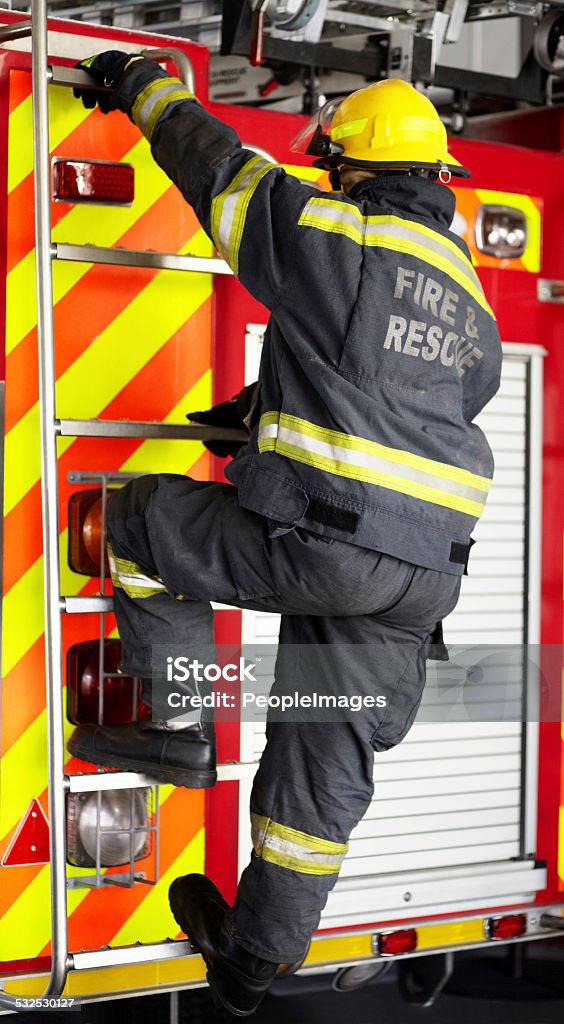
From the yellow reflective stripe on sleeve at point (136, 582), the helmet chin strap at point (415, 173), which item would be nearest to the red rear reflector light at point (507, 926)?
the yellow reflective stripe on sleeve at point (136, 582)

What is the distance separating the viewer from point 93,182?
298cm

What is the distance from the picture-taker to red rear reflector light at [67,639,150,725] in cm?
302

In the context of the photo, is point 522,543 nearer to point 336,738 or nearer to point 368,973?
point 336,738

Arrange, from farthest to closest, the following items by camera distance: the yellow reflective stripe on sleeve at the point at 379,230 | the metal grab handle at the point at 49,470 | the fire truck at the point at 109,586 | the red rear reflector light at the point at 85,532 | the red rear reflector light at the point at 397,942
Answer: the red rear reflector light at the point at 397,942, the red rear reflector light at the point at 85,532, the fire truck at the point at 109,586, the metal grab handle at the point at 49,470, the yellow reflective stripe on sleeve at the point at 379,230

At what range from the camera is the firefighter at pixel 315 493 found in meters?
2.59

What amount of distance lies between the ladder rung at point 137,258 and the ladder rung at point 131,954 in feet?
5.18

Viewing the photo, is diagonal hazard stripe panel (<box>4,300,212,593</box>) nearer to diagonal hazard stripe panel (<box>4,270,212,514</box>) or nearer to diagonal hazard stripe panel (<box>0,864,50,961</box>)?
diagonal hazard stripe panel (<box>4,270,212,514</box>)

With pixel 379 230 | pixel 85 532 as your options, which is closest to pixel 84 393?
pixel 85 532

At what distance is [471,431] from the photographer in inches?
110

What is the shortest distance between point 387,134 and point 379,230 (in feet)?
1.06

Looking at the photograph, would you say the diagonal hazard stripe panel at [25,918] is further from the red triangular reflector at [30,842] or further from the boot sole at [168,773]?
the boot sole at [168,773]

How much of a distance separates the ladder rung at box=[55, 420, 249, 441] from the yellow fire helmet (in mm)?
680

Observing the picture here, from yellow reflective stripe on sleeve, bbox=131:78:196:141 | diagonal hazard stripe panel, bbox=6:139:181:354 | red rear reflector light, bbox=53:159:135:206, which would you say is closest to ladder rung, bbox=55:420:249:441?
diagonal hazard stripe panel, bbox=6:139:181:354

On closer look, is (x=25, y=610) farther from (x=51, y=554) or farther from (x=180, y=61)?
(x=180, y=61)
